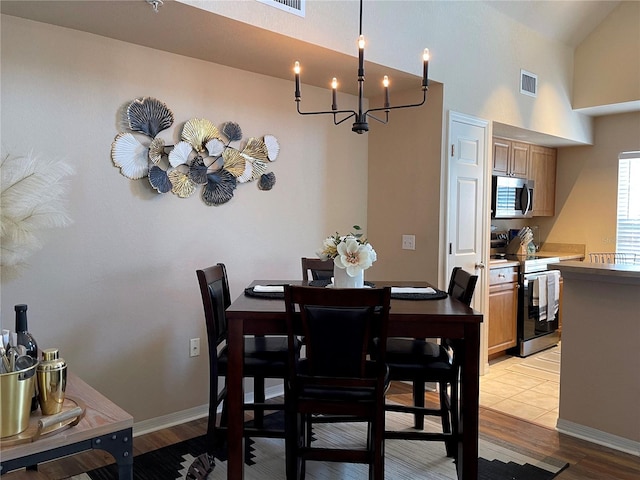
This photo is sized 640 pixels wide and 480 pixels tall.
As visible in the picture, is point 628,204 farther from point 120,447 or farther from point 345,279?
point 120,447

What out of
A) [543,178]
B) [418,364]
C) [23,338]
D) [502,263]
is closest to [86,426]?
[23,338]

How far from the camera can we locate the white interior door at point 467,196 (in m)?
3.70

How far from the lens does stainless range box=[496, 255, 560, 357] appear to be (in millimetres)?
4566

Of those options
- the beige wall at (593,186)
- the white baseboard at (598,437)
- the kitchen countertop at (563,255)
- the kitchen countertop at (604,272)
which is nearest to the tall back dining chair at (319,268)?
the kitchen countertop at (604,272)

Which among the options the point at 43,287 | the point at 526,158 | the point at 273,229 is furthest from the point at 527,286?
the point at 43,287

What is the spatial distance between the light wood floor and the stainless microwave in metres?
2.12

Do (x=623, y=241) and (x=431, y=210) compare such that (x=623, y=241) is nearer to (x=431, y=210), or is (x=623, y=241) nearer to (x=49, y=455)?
(x=431, y=210)

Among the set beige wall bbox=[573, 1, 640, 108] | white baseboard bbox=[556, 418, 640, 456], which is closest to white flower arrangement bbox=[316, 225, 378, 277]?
white baseboard bbox=[556, 418, 640, 456]

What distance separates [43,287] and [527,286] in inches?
156

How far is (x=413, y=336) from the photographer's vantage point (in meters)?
2.12

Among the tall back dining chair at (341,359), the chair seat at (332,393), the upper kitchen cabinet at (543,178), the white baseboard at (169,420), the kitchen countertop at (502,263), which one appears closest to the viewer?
the tall back dining chair at (341,359)

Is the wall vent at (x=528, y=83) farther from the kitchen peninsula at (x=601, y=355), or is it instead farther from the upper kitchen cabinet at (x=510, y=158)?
the kitchen peninsula at (x=601, y=355)

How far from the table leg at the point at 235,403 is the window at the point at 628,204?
4703 millimetres

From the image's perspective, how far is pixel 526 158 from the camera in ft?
17.0
